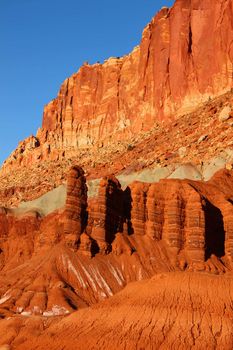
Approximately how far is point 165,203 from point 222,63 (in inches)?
2681

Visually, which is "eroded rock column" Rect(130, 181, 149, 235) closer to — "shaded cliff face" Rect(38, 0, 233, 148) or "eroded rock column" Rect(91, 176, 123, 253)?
"eroded rock column" Rect(91, 176, 123, 253)

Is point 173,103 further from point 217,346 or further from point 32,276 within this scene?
point 217,346

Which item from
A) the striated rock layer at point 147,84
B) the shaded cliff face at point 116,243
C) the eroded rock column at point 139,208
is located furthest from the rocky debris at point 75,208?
the striated rock layer at point 147,84

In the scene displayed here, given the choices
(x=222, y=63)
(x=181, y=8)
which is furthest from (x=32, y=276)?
(x=181, y=8)

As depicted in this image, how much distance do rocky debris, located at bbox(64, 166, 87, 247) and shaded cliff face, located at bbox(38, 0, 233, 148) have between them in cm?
6687

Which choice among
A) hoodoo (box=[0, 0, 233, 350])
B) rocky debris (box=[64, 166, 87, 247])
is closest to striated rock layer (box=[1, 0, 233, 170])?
hoodoo (box=[0, 0, 233, 350])

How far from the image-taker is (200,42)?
135250mm

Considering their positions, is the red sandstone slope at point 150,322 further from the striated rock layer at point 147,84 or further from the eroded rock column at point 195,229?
the striated rock layer at point 147,84

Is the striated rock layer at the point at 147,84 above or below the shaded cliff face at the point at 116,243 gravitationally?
above

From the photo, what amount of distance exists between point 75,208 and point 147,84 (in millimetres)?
92039

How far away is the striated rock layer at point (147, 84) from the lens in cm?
13125

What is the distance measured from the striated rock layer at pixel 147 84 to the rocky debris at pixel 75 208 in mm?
67004

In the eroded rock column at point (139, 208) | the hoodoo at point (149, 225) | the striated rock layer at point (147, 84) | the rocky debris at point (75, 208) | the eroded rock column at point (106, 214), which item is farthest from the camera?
the striated rock layer at point (147, 84)

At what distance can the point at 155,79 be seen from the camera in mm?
145750
